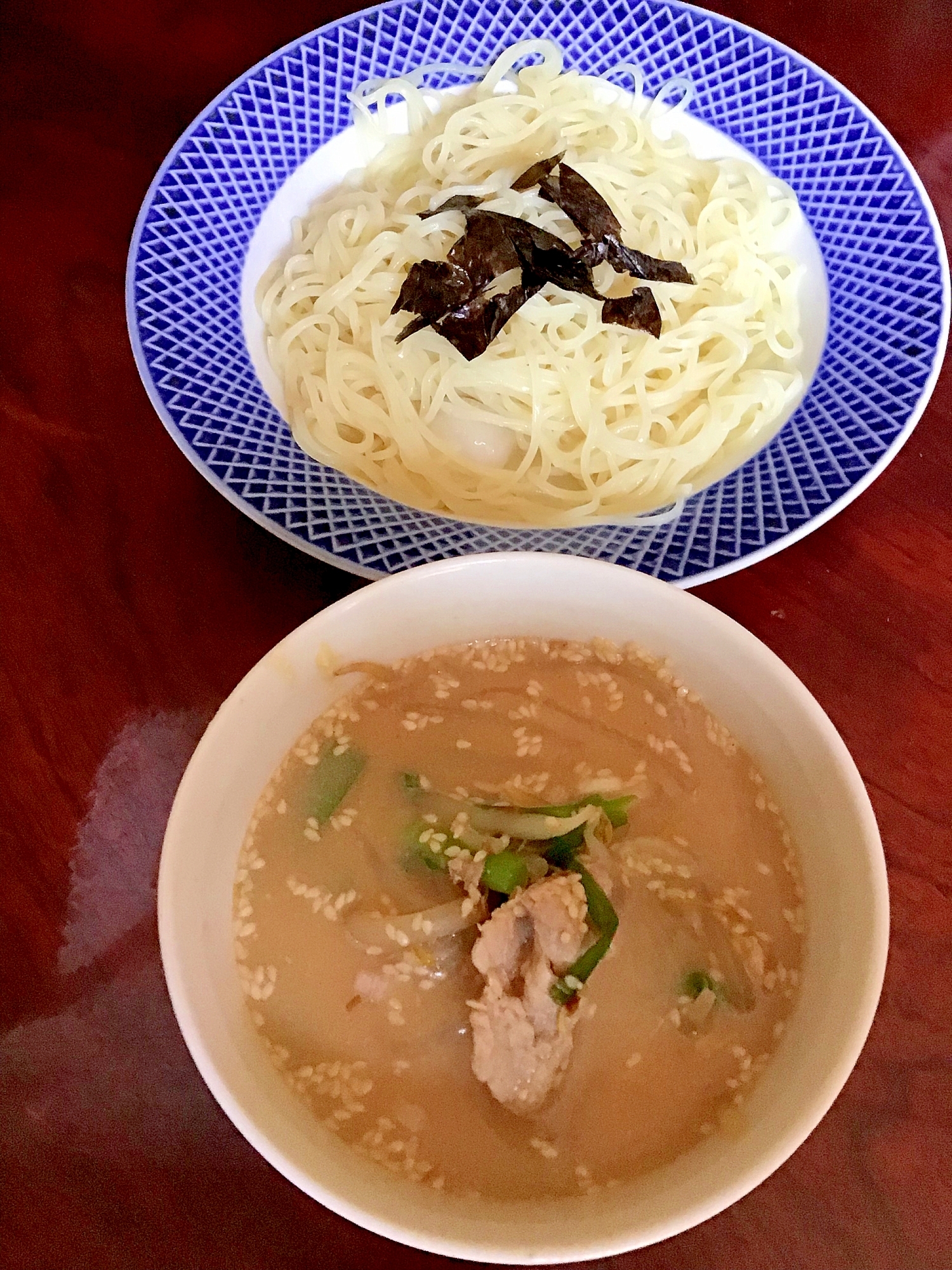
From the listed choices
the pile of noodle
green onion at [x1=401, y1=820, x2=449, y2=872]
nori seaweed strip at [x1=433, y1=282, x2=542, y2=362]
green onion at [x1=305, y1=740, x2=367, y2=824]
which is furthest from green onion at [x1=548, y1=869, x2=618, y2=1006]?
nori seaweed strip at [x1=433, y1=282, x2=542, y2=362]

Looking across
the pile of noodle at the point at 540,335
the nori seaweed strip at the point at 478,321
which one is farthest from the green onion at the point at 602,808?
the nori seaweed strip at the point at 478,321

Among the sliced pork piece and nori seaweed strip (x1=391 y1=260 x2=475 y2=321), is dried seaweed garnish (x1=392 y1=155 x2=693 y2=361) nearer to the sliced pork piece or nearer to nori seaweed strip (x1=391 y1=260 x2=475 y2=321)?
nori seaweed strip (x1=391 y1=260 x2=475 y2=321)

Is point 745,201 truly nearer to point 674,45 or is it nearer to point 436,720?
point 674,45

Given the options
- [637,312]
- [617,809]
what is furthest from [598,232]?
[617,809]

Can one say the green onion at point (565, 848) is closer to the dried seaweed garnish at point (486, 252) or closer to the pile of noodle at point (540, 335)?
the pile of noodle at point (540, 335)

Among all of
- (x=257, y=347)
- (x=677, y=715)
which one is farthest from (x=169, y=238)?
(x=677, y=715)

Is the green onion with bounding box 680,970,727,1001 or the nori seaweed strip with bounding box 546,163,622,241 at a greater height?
the nori seaweed strip with bounding box 546,163,622,241
